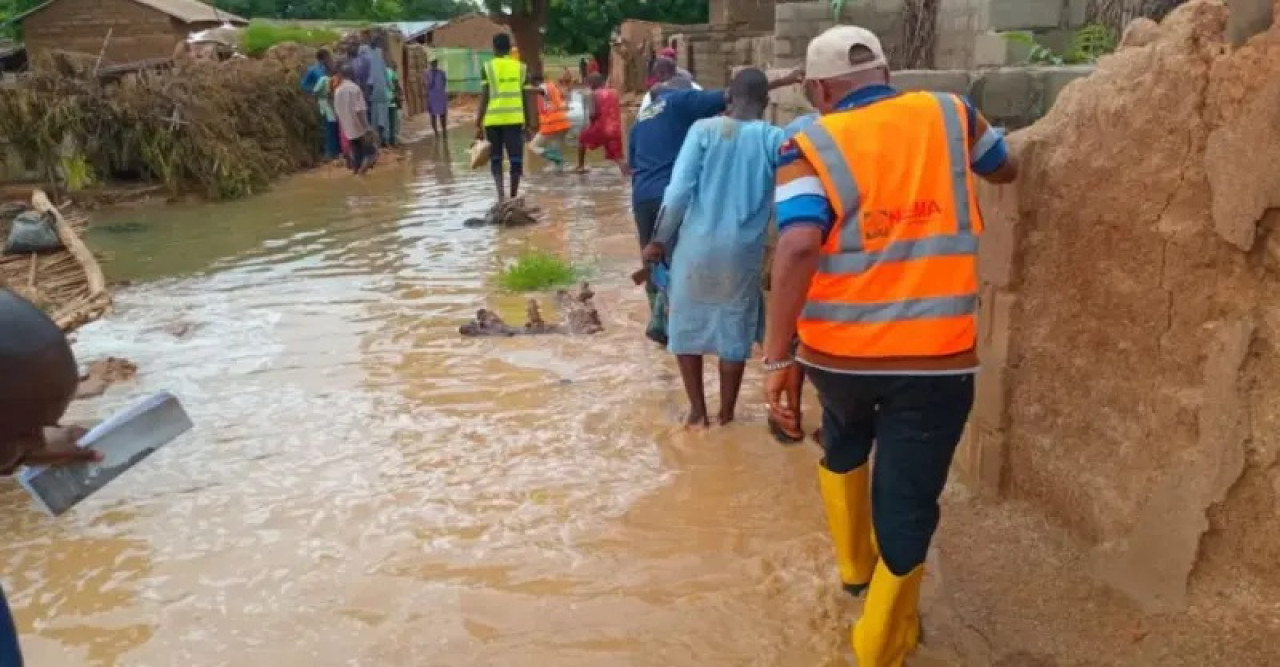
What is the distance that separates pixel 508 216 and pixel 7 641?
9.17m

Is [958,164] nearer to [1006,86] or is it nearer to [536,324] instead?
[1006,86]

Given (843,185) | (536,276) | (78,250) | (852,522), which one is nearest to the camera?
(843,185)

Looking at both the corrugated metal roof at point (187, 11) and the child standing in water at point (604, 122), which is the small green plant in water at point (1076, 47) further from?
the corrugated metal roof at point (187, 11)

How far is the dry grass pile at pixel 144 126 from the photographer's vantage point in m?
13.3

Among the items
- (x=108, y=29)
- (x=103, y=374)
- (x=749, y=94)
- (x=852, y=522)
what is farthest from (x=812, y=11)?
(x=108, y=29)

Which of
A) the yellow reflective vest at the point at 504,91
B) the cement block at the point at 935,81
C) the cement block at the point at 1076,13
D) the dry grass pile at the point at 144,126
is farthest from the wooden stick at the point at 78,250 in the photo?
the dry grass pile at the point at 144,126

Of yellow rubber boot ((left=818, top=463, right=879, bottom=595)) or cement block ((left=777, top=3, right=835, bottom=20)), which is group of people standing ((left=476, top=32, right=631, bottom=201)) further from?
yellow rubber boot ((left=818, top=463, right=879, bottom=595))

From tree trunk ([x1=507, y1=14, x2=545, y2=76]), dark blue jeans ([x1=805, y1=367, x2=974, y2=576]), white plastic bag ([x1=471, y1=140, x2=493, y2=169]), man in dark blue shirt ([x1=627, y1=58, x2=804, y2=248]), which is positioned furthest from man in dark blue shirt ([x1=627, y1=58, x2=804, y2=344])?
tree trunk ([x1=507, y1=14, x2=545, y2=76])

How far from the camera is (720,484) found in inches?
176

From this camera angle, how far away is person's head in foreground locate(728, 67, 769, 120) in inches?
178

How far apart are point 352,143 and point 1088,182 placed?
14496 millimetres

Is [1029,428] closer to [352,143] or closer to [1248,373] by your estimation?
[1248,373]

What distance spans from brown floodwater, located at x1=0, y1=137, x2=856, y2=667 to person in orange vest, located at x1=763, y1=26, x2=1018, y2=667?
2.17ft

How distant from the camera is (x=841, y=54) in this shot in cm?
280
